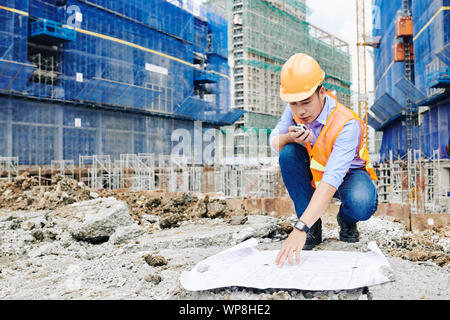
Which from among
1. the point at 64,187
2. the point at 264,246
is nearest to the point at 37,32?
the point at 64,187

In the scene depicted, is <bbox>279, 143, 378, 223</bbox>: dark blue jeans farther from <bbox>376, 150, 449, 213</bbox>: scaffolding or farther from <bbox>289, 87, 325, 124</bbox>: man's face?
<bbox>376, 150, 449, 213</bbox>: scaffolding

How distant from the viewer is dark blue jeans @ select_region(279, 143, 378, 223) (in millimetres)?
2947

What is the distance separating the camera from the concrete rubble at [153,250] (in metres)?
2.59

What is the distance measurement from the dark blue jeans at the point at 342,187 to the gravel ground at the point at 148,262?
15.8 inches

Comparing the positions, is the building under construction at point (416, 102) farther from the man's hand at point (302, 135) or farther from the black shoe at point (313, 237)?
the man's hand at point (302, 135)

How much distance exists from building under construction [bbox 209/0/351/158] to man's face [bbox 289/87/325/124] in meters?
33.1

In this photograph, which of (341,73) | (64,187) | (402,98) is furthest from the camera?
(341,73)

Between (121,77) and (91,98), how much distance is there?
8.60 ft

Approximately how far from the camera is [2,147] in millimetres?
18359

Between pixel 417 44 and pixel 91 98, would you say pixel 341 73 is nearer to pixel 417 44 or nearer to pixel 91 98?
pixel 417 44

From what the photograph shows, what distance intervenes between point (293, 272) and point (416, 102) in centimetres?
2468

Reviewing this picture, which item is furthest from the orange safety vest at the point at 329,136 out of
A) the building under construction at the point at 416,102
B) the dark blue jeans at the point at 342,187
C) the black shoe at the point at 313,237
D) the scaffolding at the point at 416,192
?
the building under construction at the point at 416,102

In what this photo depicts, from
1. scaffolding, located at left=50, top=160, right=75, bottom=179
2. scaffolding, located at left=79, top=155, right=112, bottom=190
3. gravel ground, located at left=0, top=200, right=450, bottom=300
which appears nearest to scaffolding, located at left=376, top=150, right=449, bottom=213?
gravel ground, located at left=0, top=200, right=450, bottom=300

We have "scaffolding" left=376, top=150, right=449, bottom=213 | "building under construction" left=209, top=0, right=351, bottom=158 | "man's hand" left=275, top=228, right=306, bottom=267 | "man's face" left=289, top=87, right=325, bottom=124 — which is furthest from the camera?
"building under construction" left=209, top=0, right=351, bottom=158
